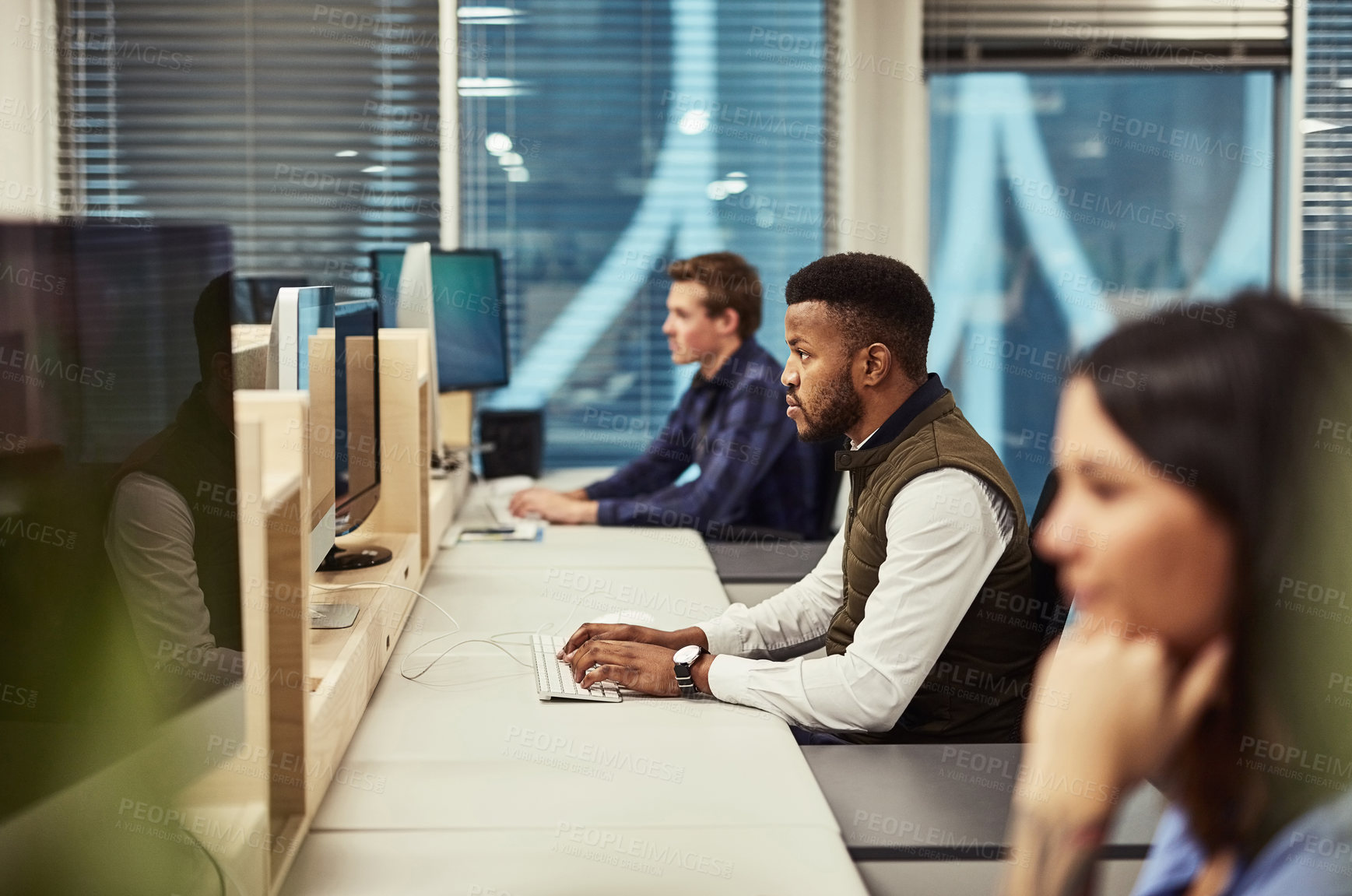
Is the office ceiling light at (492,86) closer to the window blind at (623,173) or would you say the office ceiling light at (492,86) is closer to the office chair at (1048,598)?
the window blind at (623,173)

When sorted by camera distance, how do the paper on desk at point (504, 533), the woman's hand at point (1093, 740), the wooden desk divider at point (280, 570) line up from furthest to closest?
the paper on desk at point (504, 533) < the wooden desk divider at point (280, 570) < the woman's hand at point (1093, 740)

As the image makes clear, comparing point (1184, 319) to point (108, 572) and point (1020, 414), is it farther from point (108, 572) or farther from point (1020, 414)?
point (1020, 414)

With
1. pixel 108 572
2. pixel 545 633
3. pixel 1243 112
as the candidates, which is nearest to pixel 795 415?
pixel 545 633

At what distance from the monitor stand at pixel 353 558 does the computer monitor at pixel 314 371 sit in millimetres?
222

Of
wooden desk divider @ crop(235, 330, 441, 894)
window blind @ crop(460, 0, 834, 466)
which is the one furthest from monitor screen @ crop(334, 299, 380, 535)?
window blind @ crop(460, 0, 834, 466)

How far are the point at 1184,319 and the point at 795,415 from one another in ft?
4.22

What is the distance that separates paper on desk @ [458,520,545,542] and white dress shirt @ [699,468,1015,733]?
1.27 metres

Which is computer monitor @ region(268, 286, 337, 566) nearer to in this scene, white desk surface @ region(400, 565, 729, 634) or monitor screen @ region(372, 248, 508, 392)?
white desk surface @ region(400, 565, 729, 634)

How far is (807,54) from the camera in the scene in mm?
4086

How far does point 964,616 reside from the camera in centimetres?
162

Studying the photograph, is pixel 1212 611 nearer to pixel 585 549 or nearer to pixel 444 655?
pixel 444 655

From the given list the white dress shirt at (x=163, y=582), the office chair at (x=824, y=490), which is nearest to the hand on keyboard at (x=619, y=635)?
the white dress shirt at (x=163, y=582)

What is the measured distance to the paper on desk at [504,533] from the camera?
280 cm

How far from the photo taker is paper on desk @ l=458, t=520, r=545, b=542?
9.20ft
